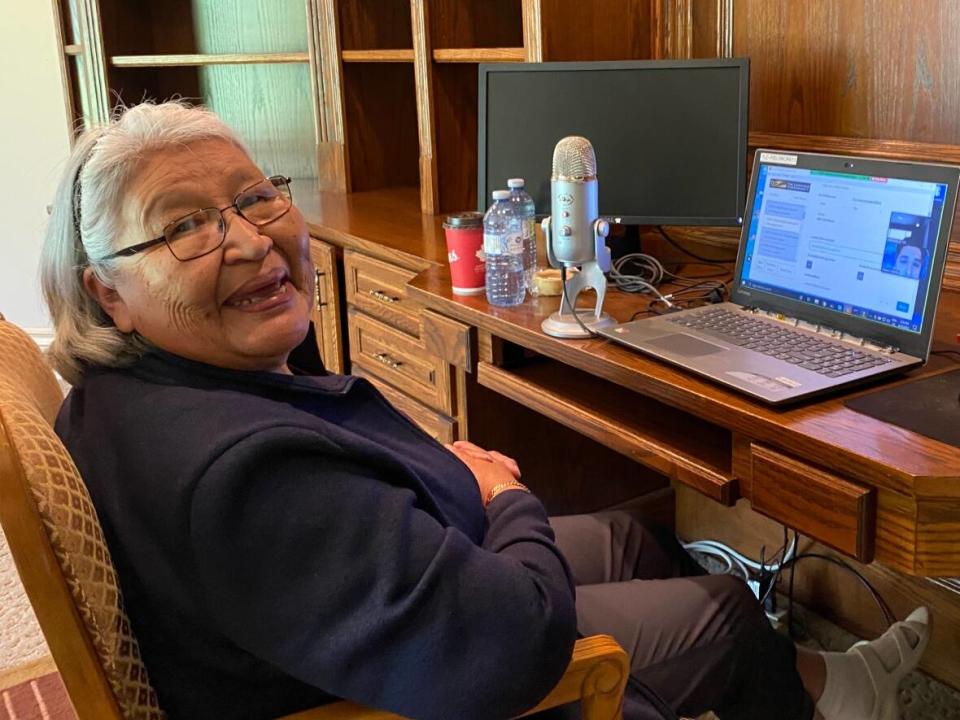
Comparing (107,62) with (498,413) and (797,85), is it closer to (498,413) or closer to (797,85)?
(498,413)

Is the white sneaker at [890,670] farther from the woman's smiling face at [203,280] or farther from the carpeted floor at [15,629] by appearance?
the carpeted floor at [15,629]

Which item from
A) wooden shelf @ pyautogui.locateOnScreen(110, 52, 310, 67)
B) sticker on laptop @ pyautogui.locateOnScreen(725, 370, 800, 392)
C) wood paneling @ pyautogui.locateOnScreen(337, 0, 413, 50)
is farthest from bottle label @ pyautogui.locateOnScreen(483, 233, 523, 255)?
wooden shelf @ pyautogui.locateOnScreen(110, 52, 310, 67)

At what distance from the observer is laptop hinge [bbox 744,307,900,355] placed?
4.34ft

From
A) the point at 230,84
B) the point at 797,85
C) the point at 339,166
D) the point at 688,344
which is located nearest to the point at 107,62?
the point at 230,84

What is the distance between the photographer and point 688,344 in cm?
140

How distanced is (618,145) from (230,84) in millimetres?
2223

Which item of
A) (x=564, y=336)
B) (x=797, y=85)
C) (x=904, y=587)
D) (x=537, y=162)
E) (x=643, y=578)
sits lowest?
(x=904, y=587)

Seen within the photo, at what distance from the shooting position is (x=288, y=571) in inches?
Result: 35.4

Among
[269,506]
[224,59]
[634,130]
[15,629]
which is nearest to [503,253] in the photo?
[634,130]

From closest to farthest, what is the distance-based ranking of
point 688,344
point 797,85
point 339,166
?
point 688,344
point 797,85
point 339,166

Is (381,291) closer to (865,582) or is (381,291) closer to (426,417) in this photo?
(426,417)

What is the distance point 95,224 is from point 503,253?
2.44 feet

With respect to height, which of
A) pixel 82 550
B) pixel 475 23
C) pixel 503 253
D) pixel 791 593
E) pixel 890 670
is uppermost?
pixel 475 23

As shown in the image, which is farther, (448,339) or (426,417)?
Result: (426,417)
